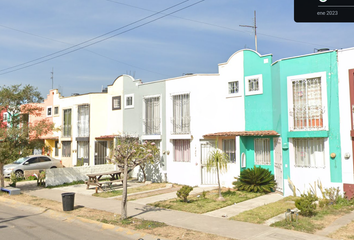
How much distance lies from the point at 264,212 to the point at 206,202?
2.67m

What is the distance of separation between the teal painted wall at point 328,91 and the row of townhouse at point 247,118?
4 centimetres

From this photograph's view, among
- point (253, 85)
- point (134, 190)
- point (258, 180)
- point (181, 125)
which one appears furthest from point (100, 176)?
point (253, 85)

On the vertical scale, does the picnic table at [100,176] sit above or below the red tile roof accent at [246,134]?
below

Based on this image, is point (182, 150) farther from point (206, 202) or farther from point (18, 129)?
point (18, 129)

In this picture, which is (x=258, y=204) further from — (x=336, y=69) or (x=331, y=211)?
(x=336, y=69)

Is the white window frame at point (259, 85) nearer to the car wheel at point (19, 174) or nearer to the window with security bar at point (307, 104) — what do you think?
the window with security bar at point (307, 104)

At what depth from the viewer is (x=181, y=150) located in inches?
744

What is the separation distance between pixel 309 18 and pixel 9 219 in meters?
11.8

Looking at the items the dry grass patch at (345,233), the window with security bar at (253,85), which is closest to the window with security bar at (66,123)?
the window with security bar at (253,85)

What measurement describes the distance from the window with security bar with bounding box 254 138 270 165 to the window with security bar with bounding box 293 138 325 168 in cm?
162

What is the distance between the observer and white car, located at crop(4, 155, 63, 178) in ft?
73.0

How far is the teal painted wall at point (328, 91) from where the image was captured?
13.3m

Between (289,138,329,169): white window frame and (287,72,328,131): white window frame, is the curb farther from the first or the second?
(287,72,328,131): white window frame

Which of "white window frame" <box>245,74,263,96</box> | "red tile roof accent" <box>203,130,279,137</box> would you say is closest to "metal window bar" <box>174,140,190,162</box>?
"red tile roof accent" <box>203,130,279,137</box>
